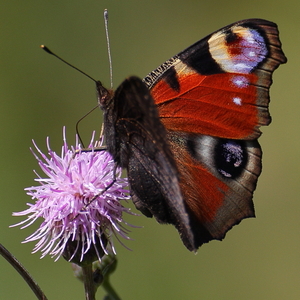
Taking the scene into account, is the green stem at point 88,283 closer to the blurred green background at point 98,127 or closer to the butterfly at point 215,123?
the butterfly at point 215,123

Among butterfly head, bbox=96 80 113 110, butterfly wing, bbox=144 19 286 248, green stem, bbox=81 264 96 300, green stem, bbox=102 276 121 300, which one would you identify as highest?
butterfly head, bbox=96 80 113 110

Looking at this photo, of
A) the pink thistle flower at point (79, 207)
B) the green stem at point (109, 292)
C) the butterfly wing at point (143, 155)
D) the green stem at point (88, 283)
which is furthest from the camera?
the green stem at point (109, 292)

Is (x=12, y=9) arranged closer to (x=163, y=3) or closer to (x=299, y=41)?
(x=163, y=3)

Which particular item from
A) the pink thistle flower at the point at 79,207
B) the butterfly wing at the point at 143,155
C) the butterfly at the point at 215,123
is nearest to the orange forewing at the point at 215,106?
the butterfly at the point at 215,123

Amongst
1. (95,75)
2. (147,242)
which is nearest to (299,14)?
(95,75)

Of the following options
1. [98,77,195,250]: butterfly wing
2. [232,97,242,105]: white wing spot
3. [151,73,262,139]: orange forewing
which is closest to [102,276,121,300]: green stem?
[98,77,195,250]: butterfly wing

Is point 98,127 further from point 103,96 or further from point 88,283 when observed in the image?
point 88,283

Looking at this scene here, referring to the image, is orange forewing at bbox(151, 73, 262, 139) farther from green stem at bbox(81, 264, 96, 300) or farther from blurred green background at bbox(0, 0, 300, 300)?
blurred green background at bbox(0, 0, 300, 300)
